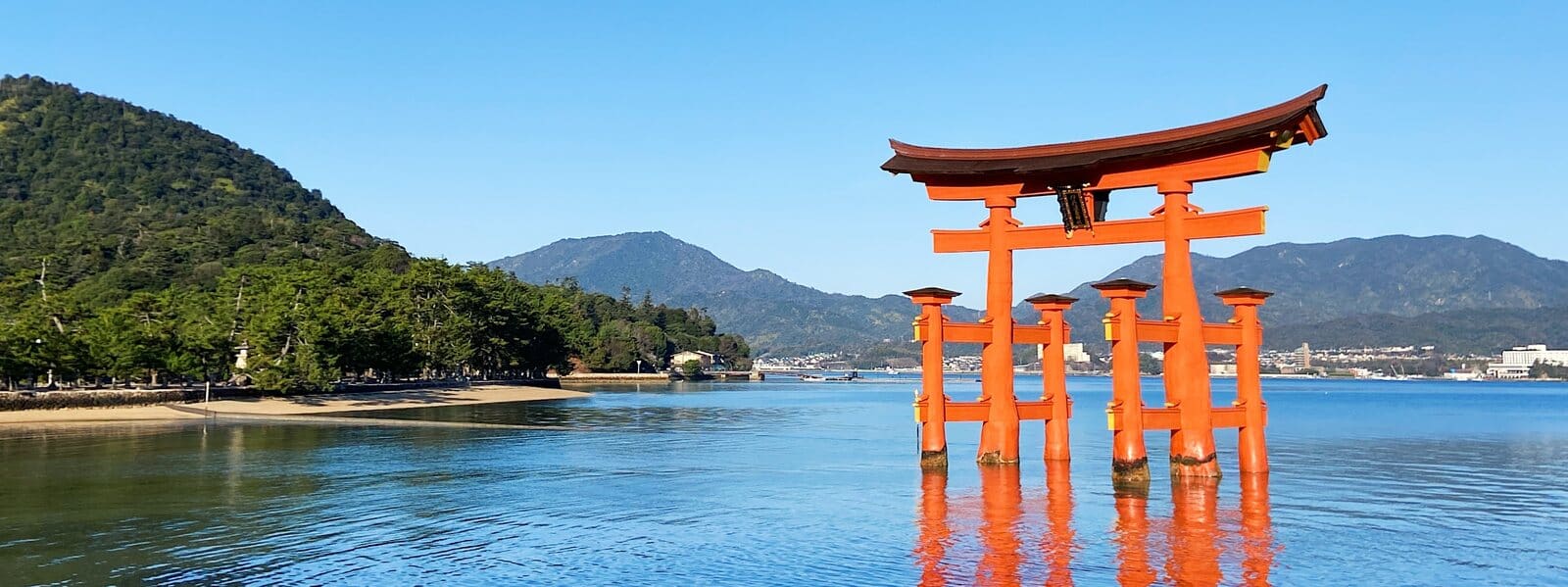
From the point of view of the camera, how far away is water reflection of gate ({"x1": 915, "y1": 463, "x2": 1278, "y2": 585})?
18109 mm

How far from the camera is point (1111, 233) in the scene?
1078 inches

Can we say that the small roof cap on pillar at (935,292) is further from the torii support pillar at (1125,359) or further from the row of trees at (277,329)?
the row of trees at (277,329)

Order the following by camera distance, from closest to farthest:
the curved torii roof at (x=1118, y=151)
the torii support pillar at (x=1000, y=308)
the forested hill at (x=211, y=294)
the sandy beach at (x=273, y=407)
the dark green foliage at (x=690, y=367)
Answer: the curved torii roof at (x=1118, y=151), the torii support pillar at (x=1000, y=308), the sandy beach at (x=273, y=407), the forested hill at (x=211, y=294), the dark green foliage at (x=690, y=367)

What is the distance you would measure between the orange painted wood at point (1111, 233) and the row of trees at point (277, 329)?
45.1m

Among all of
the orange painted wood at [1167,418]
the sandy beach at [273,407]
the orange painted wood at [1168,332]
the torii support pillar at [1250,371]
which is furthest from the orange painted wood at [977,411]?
the sandy beach at [273,407]

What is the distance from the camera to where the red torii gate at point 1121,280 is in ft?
83.9

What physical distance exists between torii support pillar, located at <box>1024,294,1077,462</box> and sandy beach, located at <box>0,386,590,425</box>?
139 feet

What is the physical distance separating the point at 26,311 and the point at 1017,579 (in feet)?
195

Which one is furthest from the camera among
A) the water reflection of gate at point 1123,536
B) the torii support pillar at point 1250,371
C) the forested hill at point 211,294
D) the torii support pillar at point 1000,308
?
the forested hill at point 211,294

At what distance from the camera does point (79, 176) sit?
172000 mm

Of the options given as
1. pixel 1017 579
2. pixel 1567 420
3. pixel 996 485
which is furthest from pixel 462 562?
pixel 1567 420

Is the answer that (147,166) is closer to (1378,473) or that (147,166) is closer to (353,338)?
(353,338)

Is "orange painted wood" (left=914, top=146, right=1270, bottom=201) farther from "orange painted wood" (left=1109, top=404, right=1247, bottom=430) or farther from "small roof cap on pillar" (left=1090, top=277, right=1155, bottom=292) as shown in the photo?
"orange painted wood" (left=1109, top=404, right=1247, bottom=430)

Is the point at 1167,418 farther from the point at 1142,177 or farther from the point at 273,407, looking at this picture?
the point at 273,407
